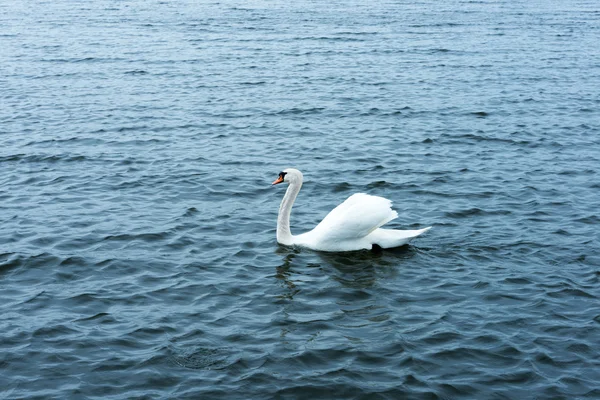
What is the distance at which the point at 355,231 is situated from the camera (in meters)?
12.0

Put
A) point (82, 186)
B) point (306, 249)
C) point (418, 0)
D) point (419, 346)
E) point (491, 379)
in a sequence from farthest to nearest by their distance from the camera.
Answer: point (418, 0) → point (82, 186) → point (306, 249) → point (419, 346) → point (491, 379)

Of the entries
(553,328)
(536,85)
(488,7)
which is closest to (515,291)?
(553,328)

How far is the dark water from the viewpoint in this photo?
887 centimetres

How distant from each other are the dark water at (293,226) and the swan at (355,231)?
0.22 metres

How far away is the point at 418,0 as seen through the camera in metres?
49.3

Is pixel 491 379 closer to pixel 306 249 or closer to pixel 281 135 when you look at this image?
pixel 306 249

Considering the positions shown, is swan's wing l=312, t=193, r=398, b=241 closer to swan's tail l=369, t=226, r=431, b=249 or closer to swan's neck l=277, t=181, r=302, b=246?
swan's tail l=369, t=226, r=431, b=249

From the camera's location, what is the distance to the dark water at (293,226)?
8867 mm

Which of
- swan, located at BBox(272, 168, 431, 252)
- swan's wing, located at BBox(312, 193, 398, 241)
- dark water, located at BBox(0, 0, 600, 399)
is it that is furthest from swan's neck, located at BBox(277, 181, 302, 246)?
swan's wing, located at BBox(312, 193, 398, 241)

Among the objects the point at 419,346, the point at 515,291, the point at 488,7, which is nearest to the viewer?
A: the point at 419,346

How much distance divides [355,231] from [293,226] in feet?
5.56

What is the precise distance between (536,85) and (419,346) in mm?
16310

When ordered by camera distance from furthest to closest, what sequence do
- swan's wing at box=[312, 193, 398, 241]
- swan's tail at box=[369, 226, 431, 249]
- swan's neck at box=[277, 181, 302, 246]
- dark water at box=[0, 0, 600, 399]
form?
swan's neck at box=[277, 181, 302, 246] < swan's tail at box=[369, 226, 431, 249] < swan's wing at box=[312, 193, 398, 241] < dark water at box=[0, 0, 600, 399]

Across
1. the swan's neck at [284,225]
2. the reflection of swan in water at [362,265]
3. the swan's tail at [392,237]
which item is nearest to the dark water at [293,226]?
the reflection of swan in water at [362,265]
